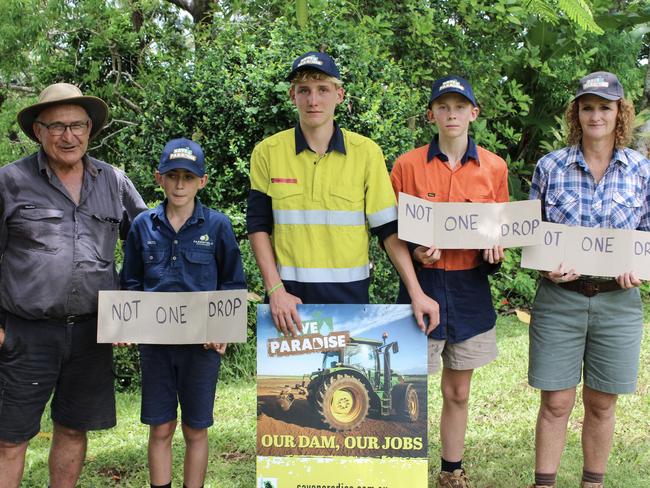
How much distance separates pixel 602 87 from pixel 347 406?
2.01 metres

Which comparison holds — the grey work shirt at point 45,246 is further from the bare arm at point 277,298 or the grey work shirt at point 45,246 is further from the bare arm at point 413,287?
the bare arm at point 413,287

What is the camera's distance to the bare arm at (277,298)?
348 centimetres

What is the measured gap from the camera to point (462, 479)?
421 cm

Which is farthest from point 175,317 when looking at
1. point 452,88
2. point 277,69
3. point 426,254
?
point 277,69

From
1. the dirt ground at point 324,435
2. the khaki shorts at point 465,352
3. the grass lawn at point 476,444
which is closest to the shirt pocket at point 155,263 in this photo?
the dirt ground at point 324,435

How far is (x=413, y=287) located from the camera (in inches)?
142

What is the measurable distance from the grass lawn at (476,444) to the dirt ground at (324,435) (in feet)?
3.72

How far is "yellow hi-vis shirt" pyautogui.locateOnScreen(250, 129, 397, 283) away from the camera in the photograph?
3568 mm

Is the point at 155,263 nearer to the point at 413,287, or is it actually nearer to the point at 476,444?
the point at 413,287

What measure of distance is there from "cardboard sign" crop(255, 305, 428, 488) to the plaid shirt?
0.99m

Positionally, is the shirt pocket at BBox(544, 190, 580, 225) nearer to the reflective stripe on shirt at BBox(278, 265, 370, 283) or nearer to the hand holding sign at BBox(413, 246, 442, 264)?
the hand holding sign at BBox(413, 246, 442, 264)

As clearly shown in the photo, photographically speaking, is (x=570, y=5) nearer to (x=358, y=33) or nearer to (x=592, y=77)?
(x=592, y=77)

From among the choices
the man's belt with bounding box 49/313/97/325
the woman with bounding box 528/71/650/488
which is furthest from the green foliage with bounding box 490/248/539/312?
the man's belt with bounding box 49/313/97/325

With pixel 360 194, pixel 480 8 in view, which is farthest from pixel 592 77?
pixel 480 8
